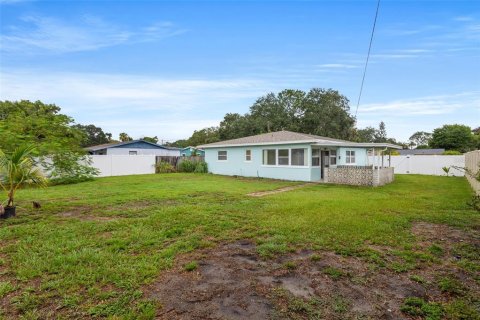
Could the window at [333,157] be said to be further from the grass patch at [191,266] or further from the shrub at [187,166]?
the grass patch at [191,266]

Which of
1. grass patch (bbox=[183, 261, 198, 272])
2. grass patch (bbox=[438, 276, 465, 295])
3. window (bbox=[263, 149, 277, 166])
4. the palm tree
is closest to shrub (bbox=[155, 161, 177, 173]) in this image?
window (bbox=[263, 149, 277, 166])

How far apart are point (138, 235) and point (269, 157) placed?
13.5 m

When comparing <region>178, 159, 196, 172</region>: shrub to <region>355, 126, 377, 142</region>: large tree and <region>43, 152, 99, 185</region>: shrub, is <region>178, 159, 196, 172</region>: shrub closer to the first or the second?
<region>43, 152, 99, 185</region>: shrub

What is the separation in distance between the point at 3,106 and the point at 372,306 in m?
35.9

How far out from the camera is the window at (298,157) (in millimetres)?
15969

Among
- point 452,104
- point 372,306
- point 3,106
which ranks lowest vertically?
point 372,306

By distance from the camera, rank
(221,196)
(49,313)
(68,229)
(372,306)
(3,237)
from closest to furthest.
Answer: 1. (49,313)
2. (372,306)
3. (3,237)
4. (68,229)
5. (221,196)

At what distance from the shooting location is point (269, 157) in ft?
58.9

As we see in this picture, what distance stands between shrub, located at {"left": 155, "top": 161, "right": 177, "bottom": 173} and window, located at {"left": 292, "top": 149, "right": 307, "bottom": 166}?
11496 millimetres

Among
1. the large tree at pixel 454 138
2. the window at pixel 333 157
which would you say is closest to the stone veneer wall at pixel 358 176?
the window at pixel 333 157

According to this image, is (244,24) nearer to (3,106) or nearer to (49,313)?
(49,313)

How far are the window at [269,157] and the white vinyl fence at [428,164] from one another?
10.8 metres

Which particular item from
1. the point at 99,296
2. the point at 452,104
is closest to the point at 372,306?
the point at 99,296

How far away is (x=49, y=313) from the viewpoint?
2719 millimetres
